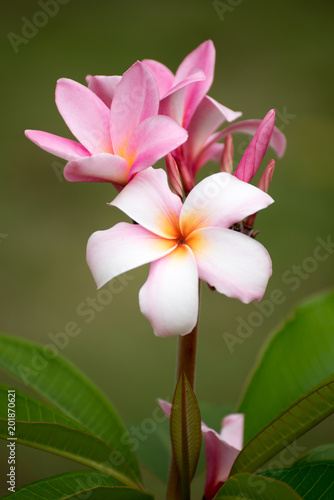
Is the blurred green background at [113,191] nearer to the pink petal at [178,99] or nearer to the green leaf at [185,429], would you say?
the green leaf at [185,429]

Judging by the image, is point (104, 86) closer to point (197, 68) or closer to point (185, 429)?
point (197, 68)

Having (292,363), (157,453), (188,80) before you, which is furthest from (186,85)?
(157,453)

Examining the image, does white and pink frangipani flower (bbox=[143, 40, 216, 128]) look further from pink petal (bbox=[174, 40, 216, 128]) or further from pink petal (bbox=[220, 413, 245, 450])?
pink petal (bbox=[220, 413, 245, 450])

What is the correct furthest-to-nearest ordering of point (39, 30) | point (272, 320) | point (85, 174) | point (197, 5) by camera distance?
point (197, 5), point (39, 30), point (272, 320), point (85, 174)

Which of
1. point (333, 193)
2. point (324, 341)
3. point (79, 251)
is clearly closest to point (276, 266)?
point (333, 193)

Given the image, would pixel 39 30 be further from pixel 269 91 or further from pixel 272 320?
pixel 272 320

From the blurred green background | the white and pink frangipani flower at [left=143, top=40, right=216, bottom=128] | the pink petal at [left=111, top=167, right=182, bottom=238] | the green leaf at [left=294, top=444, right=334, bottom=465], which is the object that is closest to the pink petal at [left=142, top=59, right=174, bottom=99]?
the white and pink frangipani flower at [left=143, top=40, right=216, bottom=128]
